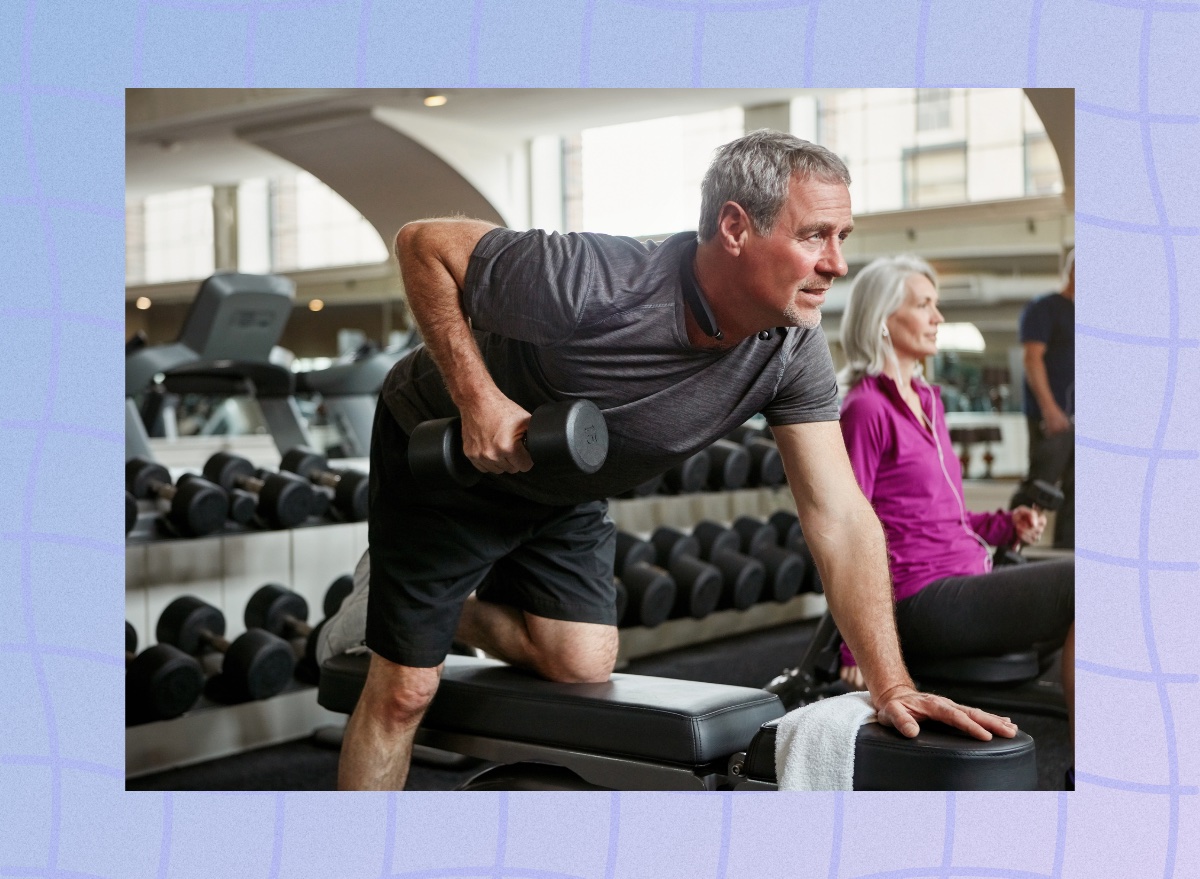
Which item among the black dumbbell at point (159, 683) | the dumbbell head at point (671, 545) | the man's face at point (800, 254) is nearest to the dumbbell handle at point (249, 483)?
the black dumbbell at point (159, 683)

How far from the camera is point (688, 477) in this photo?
386cm

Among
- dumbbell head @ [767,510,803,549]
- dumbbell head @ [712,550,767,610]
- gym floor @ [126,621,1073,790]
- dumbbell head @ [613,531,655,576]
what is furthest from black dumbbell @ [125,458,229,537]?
dumbbell head @ [767,510,803,549]

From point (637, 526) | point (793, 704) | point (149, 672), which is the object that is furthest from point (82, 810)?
point (637, 526)

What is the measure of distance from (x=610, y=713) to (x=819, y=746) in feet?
0.94

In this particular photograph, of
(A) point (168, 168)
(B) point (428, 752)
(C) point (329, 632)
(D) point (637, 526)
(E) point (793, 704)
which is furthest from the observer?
(D) point (637, 526)

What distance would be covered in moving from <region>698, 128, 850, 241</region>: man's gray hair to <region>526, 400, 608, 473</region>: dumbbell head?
317 millimetres

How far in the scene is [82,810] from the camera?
148 cm

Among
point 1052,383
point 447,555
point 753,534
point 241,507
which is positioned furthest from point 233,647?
point 1052,383

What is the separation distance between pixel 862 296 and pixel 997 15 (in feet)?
2.26

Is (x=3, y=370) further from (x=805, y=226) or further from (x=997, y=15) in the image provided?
(x=997, y=15)

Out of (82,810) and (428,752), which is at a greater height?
(82,810)

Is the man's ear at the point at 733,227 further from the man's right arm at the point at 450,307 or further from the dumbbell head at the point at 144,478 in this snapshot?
the dumbbell head at the point at 144,478

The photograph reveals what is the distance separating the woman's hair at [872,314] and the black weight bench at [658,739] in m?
0.73

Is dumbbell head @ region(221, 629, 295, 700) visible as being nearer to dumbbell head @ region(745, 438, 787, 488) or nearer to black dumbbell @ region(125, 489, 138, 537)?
black dumbbell @ region(125, 489, 138, 537)
